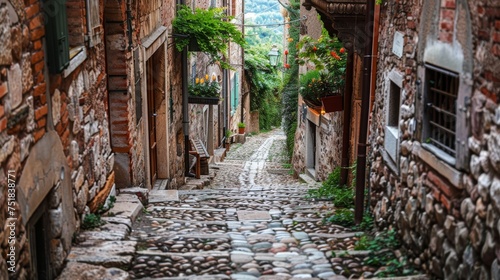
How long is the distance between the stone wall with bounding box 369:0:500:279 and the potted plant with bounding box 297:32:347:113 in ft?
13.1

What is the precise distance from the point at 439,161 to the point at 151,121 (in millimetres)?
6285

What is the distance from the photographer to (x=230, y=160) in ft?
63.6

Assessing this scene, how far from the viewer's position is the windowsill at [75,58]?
489 cm

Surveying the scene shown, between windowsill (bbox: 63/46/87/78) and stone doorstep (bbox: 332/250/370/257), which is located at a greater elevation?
windowsill (bbox: 63/46/87/78)

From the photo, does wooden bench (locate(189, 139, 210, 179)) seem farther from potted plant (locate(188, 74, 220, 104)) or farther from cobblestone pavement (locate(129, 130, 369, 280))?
cobblestone pavement (locate(129, 130, 369, 280))

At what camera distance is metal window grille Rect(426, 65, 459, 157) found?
4.21 m

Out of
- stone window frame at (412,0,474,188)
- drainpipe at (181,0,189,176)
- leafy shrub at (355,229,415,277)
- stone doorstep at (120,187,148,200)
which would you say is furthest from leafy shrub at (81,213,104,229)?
drainpipe at (181,0,189,176)

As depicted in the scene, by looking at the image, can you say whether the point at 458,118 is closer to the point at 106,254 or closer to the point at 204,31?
the point at 106,254

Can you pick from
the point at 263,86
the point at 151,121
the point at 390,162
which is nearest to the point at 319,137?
the point at 151,121

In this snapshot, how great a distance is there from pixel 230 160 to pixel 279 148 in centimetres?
300

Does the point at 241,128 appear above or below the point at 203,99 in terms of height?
below

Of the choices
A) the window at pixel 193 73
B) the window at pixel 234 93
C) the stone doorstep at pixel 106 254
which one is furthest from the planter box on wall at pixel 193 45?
the window at pixel 234 93

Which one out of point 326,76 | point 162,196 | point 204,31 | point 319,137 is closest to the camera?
point 162,196

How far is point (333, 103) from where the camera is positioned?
394 inches
